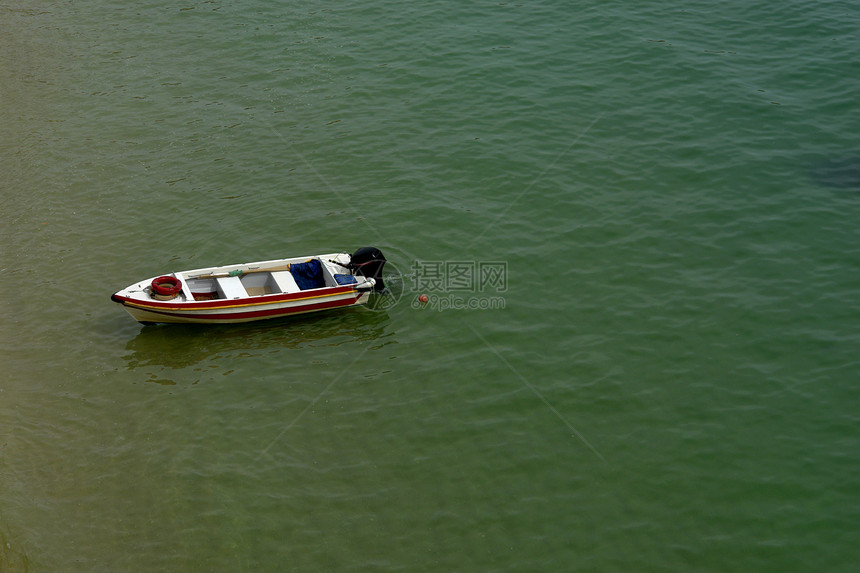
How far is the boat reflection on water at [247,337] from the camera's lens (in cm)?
2022

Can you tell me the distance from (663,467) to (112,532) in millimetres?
11466

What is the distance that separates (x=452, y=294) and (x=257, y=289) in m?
5.50

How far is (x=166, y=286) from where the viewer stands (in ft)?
67.3

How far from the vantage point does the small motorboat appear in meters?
20.2

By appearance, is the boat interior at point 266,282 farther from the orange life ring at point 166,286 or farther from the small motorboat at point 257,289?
the orange life ring at point 166,286

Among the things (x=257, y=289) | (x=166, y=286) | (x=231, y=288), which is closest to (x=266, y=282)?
(x=257, y=289)

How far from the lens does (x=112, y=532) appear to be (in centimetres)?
1555

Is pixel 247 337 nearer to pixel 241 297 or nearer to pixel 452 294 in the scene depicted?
pixel 241 297

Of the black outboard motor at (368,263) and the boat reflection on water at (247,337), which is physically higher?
the black outboard motor at (368,263)

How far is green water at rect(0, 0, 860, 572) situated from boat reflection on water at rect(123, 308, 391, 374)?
10cm

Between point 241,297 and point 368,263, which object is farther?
point 368,263

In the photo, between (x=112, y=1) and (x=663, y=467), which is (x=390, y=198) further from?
(x=112, y=1)

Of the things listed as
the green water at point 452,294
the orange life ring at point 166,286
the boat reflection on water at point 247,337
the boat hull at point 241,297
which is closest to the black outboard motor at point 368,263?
the boat hull at point 241,297

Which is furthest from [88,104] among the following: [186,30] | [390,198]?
[390,198]
